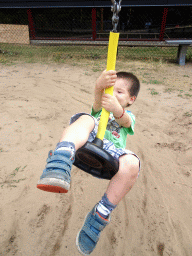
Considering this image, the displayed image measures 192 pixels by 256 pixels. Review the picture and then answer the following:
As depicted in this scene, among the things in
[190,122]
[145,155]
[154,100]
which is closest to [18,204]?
[145,155]

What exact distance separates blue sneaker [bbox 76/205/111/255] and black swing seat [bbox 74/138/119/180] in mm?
264

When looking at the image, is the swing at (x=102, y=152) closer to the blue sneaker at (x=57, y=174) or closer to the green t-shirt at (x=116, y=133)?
→ the blue sneaker at (x=57, y=174)

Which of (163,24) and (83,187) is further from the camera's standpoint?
(163,24)

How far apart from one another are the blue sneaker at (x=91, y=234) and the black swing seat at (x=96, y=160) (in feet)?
0.87

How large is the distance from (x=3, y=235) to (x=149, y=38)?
881cm

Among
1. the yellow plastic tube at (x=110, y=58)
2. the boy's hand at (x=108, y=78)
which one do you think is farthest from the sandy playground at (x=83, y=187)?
the boy's hand at (x=108, y=78)

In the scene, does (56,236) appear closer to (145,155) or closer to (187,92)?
(145,155)

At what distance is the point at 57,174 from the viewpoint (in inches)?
42.8

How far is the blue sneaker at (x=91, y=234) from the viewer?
1318 mm

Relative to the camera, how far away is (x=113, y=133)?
1682 mm

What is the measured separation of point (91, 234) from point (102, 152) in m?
A: 0.50

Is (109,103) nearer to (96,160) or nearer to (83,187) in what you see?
(96,160)

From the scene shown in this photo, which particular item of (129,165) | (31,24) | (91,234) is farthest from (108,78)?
(31,24)

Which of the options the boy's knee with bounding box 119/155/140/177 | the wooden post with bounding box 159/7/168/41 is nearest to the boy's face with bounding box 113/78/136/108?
the boy's knee with bounding box 119/155/140/177
